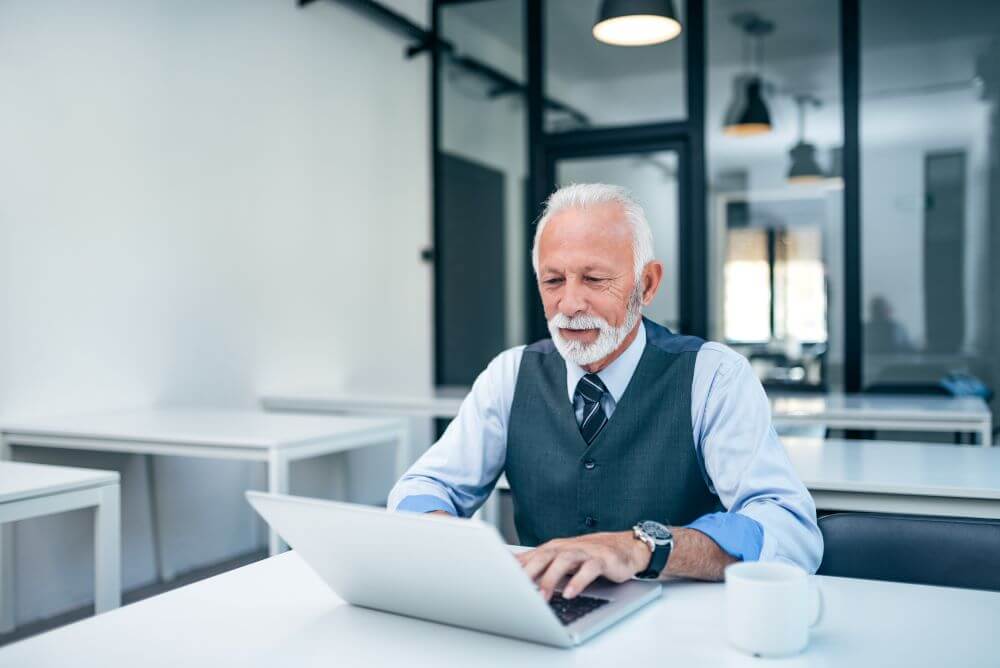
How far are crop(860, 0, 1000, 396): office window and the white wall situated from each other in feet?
8.61

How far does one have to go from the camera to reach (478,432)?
1.68m

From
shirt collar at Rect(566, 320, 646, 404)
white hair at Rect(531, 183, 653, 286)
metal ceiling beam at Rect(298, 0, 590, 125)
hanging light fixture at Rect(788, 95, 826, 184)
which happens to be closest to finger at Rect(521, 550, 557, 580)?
shirt collar at Rect(566, 320, 646, 404)

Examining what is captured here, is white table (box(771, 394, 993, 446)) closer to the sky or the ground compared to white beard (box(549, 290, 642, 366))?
closer to the ground

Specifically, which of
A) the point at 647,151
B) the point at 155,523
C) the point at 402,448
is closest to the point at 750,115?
the point at 647,151

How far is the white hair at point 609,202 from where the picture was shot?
1602mm

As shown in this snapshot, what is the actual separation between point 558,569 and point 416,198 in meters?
4.65

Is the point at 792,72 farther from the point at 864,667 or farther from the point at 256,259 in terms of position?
the point at 864,667

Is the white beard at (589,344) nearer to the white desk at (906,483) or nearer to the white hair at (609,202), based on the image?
the white hair at (609,202)

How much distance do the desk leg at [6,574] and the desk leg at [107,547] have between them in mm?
803

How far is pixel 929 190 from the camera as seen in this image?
14.5ft

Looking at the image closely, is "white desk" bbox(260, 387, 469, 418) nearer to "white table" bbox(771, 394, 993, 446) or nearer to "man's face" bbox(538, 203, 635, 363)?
"white table" bbox(771, 394, 993, 446)

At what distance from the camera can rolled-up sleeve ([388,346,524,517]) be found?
1.63 metres

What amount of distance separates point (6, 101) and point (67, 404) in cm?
108

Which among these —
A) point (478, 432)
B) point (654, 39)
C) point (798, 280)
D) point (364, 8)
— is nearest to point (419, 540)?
point (478, 432)
